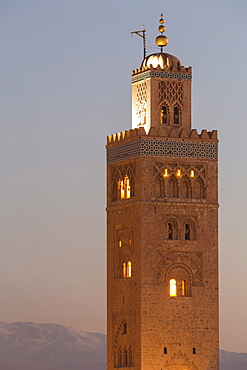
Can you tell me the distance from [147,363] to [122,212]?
5.51 metres

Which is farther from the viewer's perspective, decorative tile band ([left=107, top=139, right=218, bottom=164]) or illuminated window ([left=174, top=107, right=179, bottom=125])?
illuminated window ([left=174, top=107, right=179, bottom=125])

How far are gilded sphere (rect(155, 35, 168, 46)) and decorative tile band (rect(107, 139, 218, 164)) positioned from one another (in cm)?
378

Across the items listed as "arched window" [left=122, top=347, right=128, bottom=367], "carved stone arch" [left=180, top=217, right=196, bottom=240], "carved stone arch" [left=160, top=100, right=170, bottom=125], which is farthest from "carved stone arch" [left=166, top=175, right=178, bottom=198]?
"arched window" [left=122, top=347, right=128, bottom=367]

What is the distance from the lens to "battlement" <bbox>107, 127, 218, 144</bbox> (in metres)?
59.3

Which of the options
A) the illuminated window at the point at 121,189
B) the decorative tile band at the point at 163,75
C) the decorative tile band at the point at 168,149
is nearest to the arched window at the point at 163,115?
the decorative tile band at the point at 168,149

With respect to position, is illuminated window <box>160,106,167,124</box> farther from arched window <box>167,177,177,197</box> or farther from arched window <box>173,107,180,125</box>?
arched window <box>167,177,177,197</box>

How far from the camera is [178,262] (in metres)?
59.4

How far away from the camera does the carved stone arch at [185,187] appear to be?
59.7 m

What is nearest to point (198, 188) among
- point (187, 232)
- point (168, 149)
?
point (187, 232)

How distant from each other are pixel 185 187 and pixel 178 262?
2650 mm

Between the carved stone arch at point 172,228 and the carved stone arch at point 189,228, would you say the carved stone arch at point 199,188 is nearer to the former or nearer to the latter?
the carved stone arch at point 189,228

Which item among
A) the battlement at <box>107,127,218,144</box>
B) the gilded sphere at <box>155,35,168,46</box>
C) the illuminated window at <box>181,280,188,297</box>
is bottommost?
the illuminated window at <box>181,280,188,297</box>

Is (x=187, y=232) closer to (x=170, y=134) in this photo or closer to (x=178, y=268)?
(x=178, y=268)

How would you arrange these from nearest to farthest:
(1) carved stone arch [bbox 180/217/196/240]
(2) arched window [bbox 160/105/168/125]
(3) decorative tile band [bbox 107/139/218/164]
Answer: (3) decorative tile band [bbox 107/139/218/164] < (1) carved stone arch [bbox 180/217/196/240] < (2) arched window [bbox 160/105/168/125]
